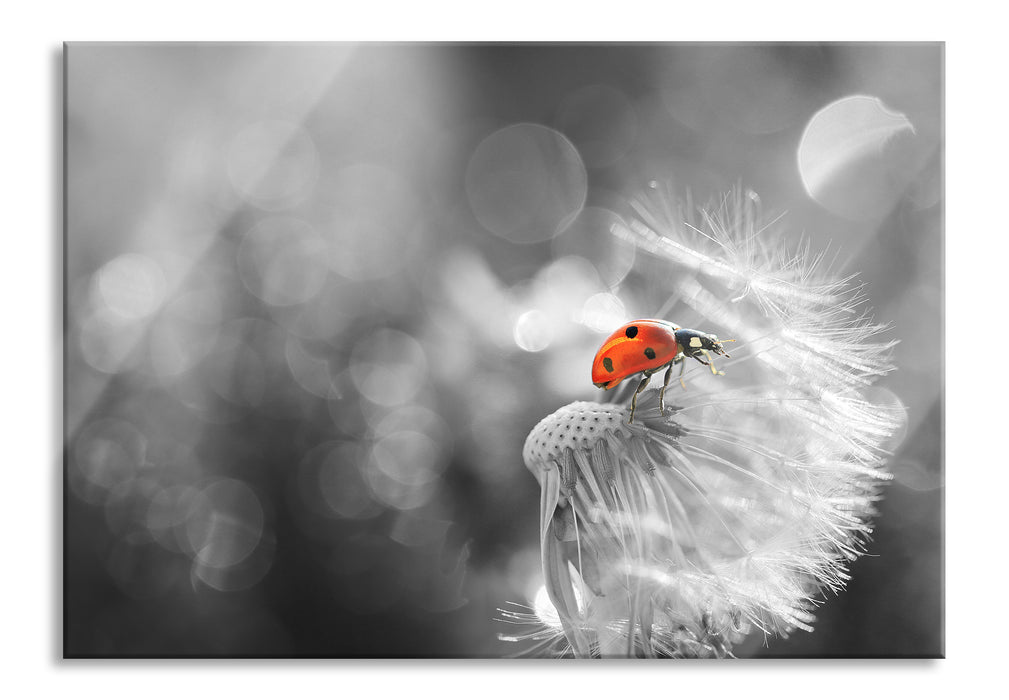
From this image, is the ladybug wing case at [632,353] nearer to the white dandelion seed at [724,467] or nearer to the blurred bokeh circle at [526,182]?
the white dandelion seed at [724,467]

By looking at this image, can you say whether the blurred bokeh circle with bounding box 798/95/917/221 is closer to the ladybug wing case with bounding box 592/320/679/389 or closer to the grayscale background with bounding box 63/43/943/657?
the grayscale background with bounding box 63/43/943/657

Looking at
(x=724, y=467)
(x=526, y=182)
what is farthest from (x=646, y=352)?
(x=526, y=182)

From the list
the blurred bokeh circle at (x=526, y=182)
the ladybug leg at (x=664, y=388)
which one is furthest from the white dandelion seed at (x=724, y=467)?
the blurred bokeh circle at (x=526, y=182)

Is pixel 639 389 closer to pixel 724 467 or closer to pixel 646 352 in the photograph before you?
pixel 646 352

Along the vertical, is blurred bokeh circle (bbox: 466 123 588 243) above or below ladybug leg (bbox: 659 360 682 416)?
above

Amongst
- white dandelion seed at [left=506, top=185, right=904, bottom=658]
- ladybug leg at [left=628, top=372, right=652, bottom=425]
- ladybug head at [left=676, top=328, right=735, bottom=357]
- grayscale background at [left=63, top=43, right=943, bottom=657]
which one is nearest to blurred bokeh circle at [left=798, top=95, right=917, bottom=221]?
grayscale background at [left=63, top=43, right=943, bottom=657]

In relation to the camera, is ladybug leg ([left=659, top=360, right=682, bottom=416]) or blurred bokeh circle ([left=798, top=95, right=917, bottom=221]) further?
blurred bokeh circle ([left=798, top=95, right=917, bottom=221])
